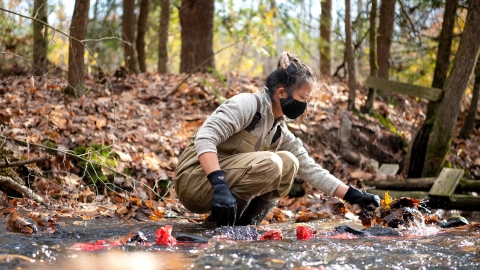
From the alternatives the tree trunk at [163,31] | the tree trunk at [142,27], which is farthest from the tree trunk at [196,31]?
the tree trunk at [142,27]

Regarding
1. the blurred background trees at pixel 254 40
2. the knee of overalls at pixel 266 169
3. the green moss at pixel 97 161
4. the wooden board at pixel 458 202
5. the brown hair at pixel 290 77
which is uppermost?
the blurred background trees at pixel 254 40

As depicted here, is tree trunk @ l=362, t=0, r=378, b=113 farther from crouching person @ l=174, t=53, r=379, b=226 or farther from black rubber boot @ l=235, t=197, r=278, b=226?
black rubber boot @ l=235, t=197, r=278, b=226

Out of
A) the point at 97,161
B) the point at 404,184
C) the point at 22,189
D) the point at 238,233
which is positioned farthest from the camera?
the point at 404,184

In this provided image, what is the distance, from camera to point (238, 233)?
3.32 m

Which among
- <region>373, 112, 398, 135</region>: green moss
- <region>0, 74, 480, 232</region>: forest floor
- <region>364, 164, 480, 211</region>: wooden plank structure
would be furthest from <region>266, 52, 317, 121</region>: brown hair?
<region>373, 112, 398, 135</region>: green moss

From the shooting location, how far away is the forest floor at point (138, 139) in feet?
16.0

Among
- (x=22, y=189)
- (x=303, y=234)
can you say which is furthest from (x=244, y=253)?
(x=22, y=189)

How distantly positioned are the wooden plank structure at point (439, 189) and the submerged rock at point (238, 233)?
302 centimetres

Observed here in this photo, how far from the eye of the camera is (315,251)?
2883 mm

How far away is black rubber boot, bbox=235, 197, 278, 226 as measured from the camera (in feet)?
13.4

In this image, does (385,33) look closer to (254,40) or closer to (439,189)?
(254,40)

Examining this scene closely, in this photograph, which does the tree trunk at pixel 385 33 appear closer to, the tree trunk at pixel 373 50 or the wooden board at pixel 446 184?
the tree trunk at pixel 373 50

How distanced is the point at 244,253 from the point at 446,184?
4.27m

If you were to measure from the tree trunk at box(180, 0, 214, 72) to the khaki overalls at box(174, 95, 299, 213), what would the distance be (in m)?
6.90
